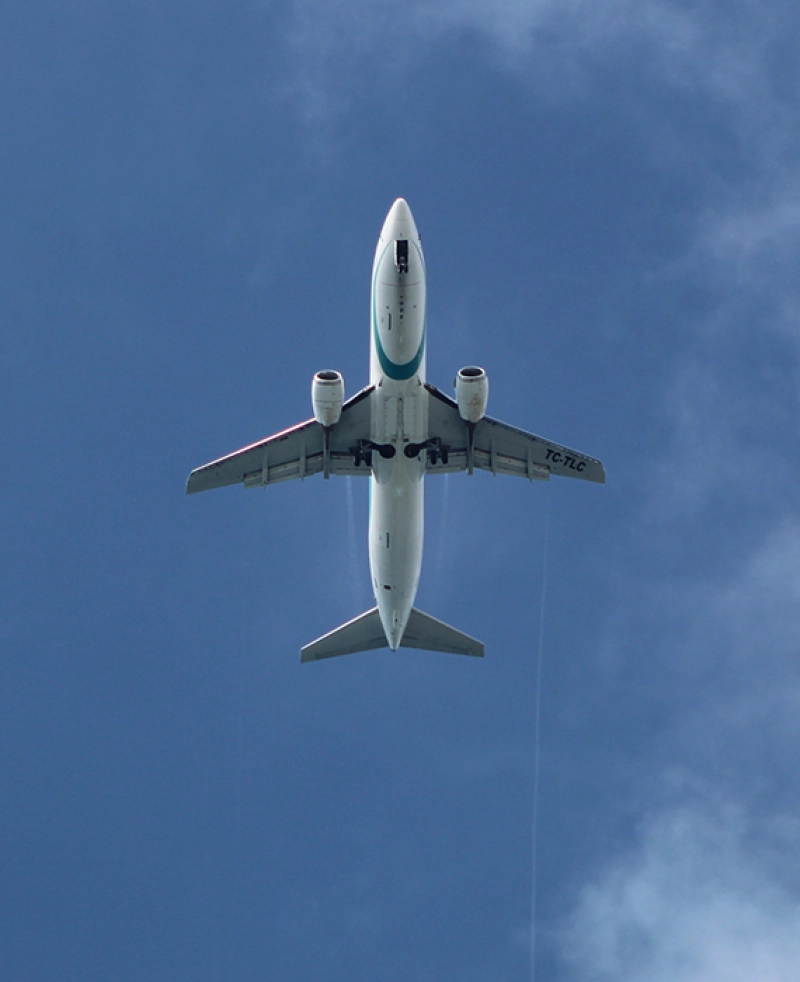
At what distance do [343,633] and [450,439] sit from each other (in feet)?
33.3

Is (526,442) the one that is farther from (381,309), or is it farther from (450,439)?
(381,309)

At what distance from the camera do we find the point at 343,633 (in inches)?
2625

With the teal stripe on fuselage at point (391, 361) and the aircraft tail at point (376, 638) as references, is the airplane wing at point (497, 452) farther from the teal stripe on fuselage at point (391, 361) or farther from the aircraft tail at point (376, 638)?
the aircraft tail at point (376, 638)

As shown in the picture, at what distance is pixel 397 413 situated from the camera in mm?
59156

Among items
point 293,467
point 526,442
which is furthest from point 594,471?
point 293,467

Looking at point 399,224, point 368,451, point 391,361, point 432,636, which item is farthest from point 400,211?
point 432,636

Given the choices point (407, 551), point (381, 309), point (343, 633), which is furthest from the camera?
point (343, 633)

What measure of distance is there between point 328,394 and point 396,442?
3.35m

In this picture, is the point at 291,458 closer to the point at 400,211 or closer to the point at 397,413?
the point at 397,413

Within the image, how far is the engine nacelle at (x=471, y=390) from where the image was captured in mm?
58281

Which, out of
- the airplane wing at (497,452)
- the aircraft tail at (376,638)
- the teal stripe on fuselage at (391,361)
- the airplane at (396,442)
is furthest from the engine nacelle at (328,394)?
the aircraft tail at (376,638)

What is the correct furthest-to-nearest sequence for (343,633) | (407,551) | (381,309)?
1. (343,633)
2. (407,551)
3. (381,309)

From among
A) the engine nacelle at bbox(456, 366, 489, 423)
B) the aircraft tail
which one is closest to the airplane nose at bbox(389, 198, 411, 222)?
the engine nacelle at bbox(456, 366, 489, 423)

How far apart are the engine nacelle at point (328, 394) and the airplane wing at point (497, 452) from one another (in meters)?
4.14
